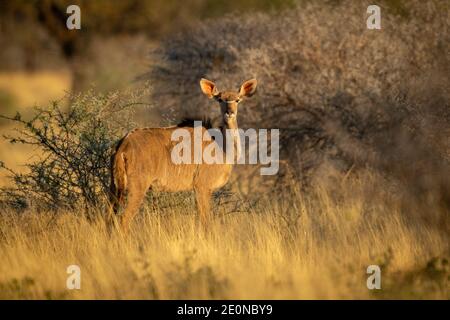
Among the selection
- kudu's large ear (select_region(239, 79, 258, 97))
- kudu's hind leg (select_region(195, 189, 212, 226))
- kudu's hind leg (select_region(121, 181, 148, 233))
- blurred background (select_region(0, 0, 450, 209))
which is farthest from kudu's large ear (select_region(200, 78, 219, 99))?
kudu's hind leg (select_region(121, 181, 148, 233))

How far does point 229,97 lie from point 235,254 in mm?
2510

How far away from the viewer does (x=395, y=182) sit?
976 centimetres

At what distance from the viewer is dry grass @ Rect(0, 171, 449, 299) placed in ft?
23.5

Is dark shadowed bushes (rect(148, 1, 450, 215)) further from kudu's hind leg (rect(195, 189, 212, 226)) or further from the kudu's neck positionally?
kudu's hind leg (rect(195, 189, 212, 226))

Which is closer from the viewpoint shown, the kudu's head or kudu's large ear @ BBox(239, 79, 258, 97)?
the kudu's head

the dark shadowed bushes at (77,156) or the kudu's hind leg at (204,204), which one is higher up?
the dark shadowed bushes at (77,156)

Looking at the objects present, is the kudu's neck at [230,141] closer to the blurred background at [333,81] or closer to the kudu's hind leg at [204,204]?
the kudu's hind leg at [204,204]

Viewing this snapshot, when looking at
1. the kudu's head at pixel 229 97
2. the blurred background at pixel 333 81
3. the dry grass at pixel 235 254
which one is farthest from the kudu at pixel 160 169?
the blurred background at pixel 333 81

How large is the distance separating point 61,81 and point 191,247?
27.6m

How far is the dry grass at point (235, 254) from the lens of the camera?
717 cm

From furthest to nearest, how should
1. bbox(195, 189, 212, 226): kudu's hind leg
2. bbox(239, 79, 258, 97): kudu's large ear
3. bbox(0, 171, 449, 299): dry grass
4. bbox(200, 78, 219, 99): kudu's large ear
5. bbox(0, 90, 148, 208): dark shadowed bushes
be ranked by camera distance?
bbox(239, 79, 258, 97): kudu's large ear
bbox(200, 78, 219, 99): kudu's large ear
bbox(0, 90, 148, 208): dark shadowed bushes
bbox(195, 189, 212, 226): kudu's hind leg
bbox(0, 171, 449, 299): dry grass

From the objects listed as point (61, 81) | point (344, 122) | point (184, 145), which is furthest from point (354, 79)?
point (61, 81)

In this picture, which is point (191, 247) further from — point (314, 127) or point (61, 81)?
point (61, 81)

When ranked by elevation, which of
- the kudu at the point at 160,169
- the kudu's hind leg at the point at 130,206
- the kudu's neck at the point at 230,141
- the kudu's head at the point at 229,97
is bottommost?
the kudu's hind leg at the point at 130,206
